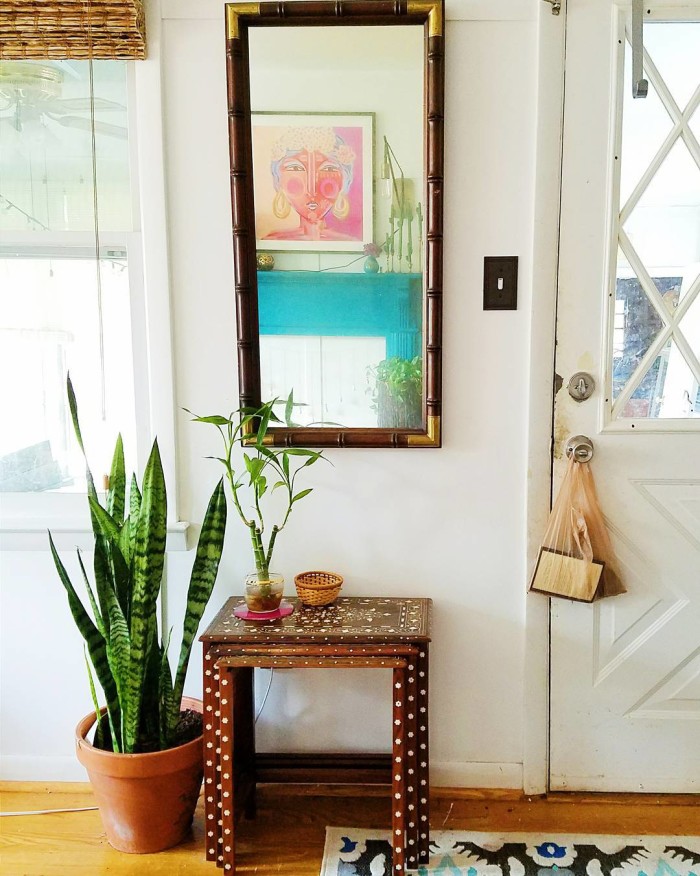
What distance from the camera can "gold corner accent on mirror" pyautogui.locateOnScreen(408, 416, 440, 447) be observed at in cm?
188

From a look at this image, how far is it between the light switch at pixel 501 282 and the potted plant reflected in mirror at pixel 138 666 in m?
0.88

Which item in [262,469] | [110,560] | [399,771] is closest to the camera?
[399,771]

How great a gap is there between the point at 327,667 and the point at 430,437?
0.66 meters

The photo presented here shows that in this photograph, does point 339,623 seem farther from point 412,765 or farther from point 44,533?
point 44,533

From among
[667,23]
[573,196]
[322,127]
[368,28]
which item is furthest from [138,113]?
[667,23]

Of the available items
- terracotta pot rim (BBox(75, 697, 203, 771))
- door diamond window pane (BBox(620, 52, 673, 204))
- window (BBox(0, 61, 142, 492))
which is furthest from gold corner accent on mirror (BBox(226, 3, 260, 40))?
terracotta pot rim (BBox(75, 697, 203, 771))

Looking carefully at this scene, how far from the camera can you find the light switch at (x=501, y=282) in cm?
185

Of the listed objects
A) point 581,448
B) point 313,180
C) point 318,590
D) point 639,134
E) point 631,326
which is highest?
point 639,134

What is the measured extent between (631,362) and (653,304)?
0.16 meters

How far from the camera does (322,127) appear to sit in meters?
1.83

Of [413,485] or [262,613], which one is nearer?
[262,613]

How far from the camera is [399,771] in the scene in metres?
1.62

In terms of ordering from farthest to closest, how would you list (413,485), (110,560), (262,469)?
(413,485) < (262,469) < (110,560)

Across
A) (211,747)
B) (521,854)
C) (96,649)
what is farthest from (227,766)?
(521,854)
